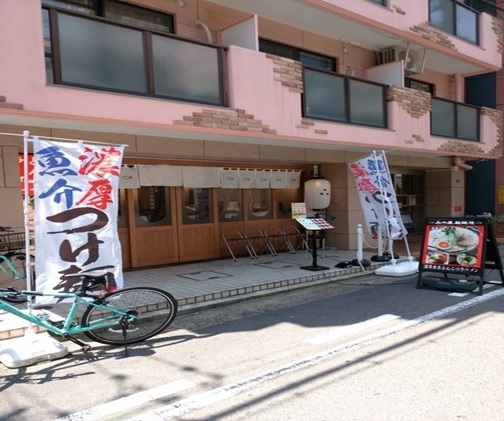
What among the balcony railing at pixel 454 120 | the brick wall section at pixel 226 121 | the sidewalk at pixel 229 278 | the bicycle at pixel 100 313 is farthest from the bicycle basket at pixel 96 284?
the balcony railing at pixel 454 120

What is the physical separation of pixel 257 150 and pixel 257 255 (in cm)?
286

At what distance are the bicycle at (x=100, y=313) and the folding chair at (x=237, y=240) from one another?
4.82 meters

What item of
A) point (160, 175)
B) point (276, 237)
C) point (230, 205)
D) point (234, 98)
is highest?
point (234, 98)

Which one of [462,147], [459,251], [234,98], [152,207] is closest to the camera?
[459,251]

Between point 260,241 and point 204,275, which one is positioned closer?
point 204,275

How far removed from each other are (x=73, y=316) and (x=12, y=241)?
8.73 ft

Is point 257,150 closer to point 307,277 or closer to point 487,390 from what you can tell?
point 307,277

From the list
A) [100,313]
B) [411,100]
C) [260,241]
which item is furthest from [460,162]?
[100,313]

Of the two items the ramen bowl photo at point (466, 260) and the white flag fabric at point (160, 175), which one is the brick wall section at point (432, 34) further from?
the white flag fabric at point (160, 175)

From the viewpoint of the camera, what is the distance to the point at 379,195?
9008 millimetres

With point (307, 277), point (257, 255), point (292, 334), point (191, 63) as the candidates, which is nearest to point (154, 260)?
point (257, 255)

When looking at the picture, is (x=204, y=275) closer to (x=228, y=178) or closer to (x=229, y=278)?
(x=229, y=278)

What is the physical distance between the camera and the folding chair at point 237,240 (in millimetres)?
10391

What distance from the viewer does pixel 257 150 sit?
9.68m
